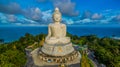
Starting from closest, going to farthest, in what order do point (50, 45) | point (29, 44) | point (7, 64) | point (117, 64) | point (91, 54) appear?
point (7, 64) < point (117, 64) < point (50, 45) < point (91, 54) < point (29, 44)

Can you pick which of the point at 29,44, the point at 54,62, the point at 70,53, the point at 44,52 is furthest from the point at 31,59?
the point at 29,44

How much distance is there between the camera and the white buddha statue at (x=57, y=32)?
1472 centimetres

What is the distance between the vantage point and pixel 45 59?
1423cm

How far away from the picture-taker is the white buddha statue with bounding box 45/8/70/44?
14718 millimetres

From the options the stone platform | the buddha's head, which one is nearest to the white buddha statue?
the buddha's head

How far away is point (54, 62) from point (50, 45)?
143cm

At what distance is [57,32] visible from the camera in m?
15.1

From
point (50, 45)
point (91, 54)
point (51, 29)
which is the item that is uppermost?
point (51, 29)

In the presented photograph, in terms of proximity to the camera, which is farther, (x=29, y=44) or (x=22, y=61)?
(x=29, y=44)

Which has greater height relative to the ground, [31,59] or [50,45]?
[50,45]

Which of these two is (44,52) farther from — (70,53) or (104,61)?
(104,61)

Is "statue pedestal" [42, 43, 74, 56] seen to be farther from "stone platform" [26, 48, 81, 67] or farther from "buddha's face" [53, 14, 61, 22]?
"buddha's face" [53, 14, 61, 22]

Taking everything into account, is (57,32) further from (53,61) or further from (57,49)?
(53,61)

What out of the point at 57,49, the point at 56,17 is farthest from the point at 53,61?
the point at 56,17
